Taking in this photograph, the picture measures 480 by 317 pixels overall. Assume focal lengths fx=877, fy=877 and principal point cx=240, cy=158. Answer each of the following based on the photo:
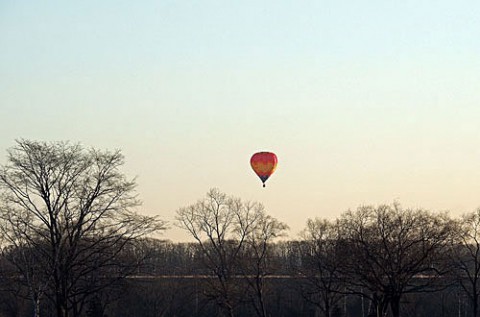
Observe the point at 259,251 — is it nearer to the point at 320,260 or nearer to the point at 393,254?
the point at 320,260

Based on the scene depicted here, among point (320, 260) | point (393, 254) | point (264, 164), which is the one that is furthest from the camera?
point (320, 260)

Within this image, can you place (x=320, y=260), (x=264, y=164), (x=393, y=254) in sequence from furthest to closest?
1. (x=320, y=260)
2. (x=264, y=164)
3. (x=393, y=254)

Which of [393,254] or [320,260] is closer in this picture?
[393,254]

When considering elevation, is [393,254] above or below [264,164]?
below

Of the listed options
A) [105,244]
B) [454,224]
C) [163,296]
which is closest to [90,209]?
[105,244]

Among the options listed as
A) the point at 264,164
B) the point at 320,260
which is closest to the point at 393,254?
the point at 264,164

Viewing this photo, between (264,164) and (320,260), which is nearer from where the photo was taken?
(264,164)
